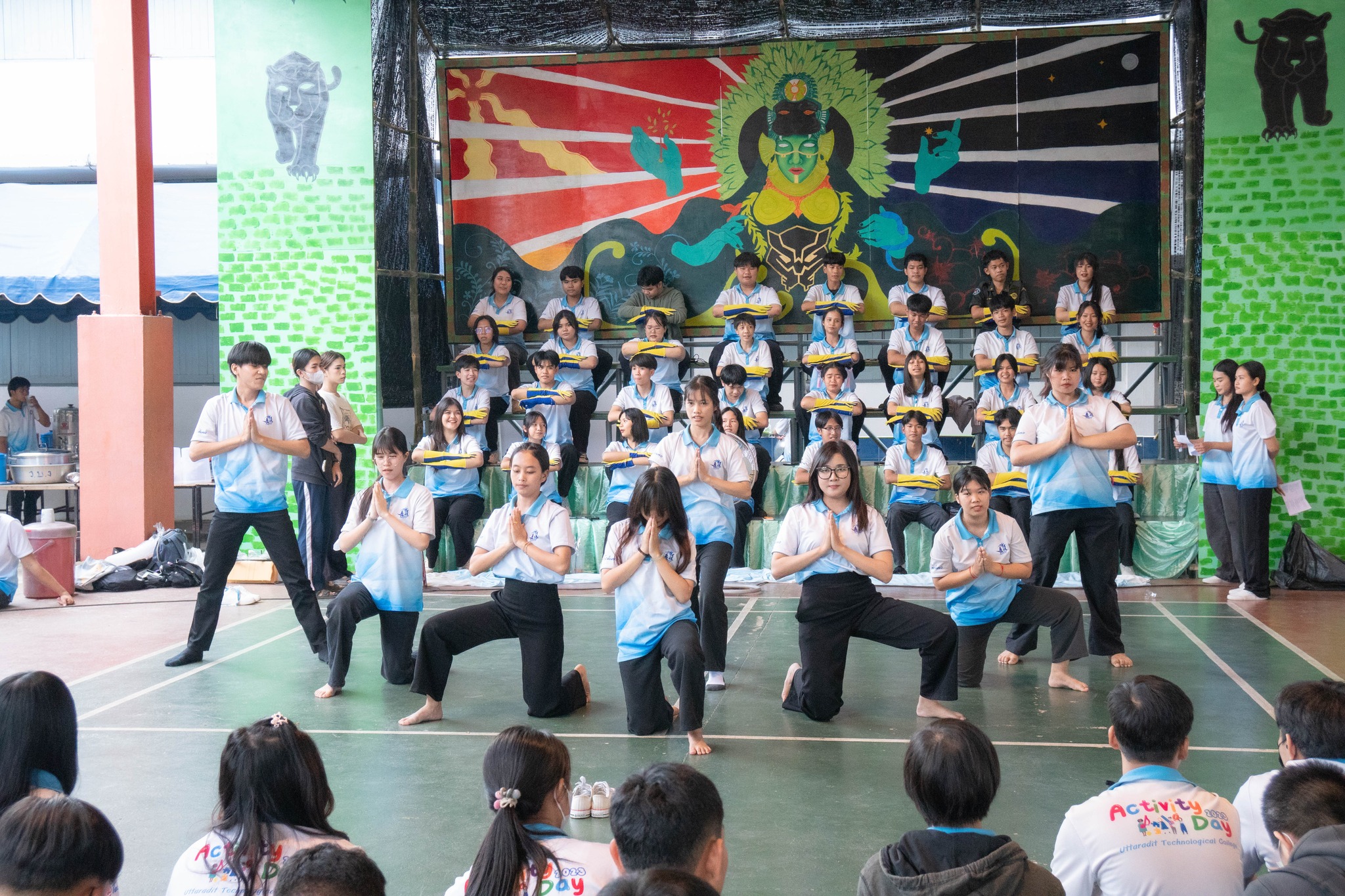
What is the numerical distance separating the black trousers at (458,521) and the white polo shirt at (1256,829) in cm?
827

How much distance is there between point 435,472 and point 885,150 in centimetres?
558

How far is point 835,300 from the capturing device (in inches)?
461

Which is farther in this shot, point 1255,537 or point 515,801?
point 1255,537

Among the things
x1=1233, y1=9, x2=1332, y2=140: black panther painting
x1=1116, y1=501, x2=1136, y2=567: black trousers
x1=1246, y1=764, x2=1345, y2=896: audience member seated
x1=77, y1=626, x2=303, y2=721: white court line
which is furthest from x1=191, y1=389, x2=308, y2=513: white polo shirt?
x1=1233, y1=9, x2=1332, y2=140: black panther painting

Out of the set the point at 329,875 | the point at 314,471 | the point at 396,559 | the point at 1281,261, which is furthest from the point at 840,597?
the point at 1281,261

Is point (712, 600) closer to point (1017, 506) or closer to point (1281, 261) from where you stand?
point (1017, 506)

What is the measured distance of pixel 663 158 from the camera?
12750 millimetres

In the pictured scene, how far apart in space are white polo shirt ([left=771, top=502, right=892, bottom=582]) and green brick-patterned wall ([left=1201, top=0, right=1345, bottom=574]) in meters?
5.68

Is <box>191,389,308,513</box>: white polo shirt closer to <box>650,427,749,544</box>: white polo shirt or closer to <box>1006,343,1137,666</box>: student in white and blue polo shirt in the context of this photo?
<box>650,427,749,544</box>: white polo shirt

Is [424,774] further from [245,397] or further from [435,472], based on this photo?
[435,472]

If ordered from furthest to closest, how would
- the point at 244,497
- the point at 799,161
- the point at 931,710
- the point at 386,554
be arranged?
1. the point at 799,161
2. the point at 244,497
3. the point at 386,554
4. the point at 931,710

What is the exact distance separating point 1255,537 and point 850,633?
496 centimetres

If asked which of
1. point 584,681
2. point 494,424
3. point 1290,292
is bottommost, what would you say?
point 584,681

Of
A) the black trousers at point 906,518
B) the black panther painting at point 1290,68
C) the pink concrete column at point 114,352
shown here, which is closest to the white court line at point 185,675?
the pink concrete column at point 114,352
